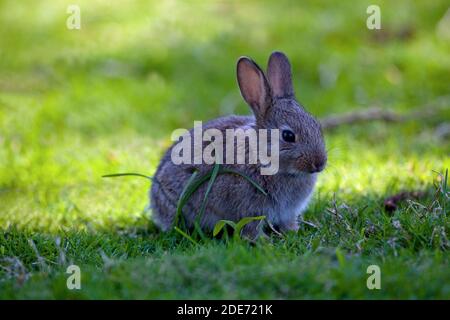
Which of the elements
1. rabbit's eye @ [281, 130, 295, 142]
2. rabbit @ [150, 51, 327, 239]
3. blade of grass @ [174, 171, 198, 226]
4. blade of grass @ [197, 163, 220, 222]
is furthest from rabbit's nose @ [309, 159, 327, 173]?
blade of grass @ [174, 171, 198, 226]

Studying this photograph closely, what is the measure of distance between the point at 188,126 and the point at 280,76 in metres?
3.05

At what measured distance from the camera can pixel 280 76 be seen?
18.7 ft

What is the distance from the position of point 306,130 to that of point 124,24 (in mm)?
6932

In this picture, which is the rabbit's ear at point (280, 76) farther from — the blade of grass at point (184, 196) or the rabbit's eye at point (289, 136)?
the blade of grass at point (184, 196)

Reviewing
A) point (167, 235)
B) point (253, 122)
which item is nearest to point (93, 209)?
point (167, 235)

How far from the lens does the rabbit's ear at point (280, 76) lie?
5695mm

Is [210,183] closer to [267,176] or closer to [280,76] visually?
[267,176]

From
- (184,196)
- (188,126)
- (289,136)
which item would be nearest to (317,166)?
(289,136)

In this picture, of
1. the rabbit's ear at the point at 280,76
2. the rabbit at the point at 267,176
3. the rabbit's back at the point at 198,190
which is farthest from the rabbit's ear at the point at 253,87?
the rabbit's ear at the point at 280,76

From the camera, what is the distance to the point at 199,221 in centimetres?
547

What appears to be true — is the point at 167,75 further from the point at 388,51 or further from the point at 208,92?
the point at 388,51

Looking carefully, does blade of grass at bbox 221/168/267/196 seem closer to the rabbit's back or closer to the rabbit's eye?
the rabbit's back

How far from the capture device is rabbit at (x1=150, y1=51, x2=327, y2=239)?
5.23 m
